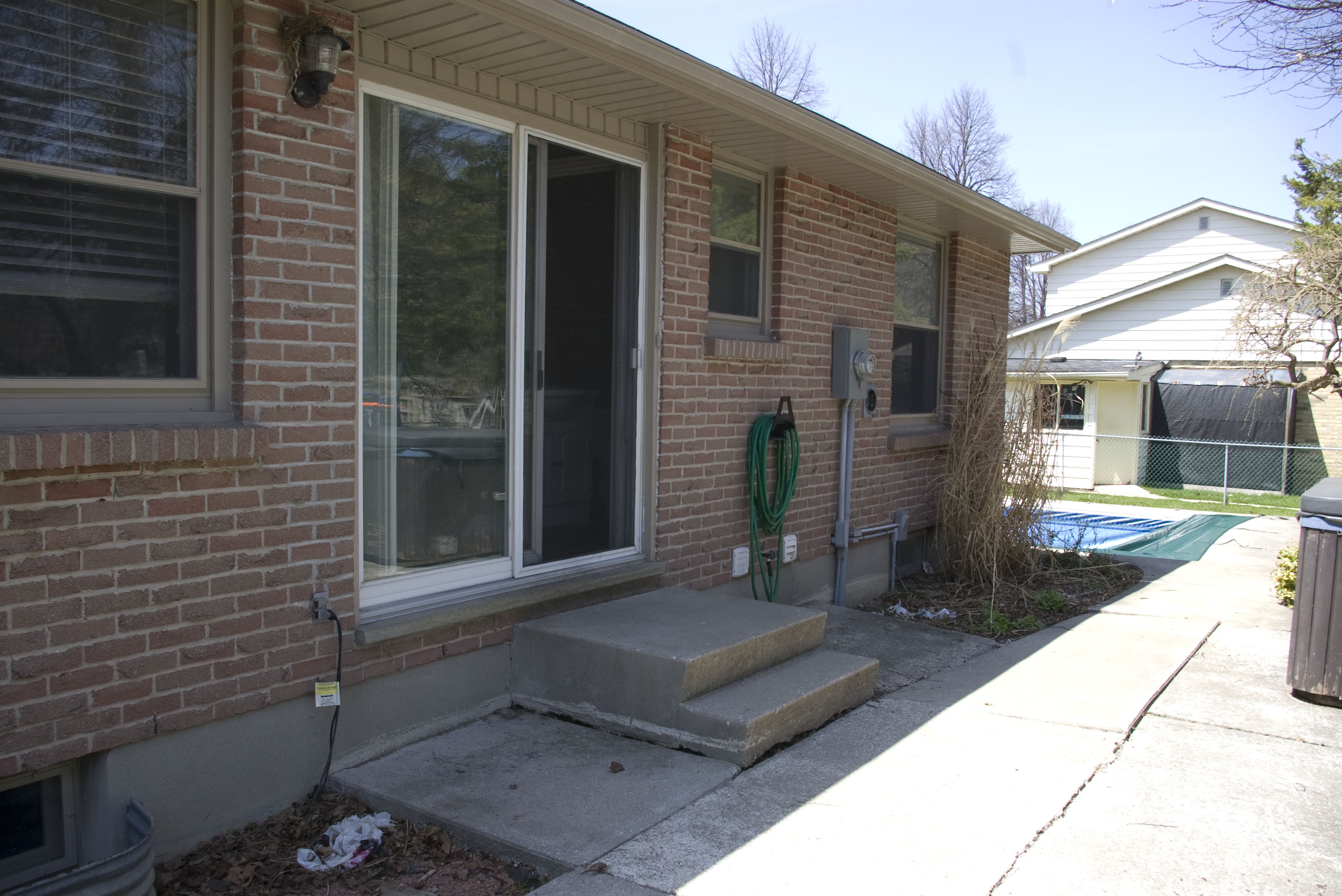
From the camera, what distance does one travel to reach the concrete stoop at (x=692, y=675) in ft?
12.5

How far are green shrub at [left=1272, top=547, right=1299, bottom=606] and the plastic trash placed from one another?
21.0 feet

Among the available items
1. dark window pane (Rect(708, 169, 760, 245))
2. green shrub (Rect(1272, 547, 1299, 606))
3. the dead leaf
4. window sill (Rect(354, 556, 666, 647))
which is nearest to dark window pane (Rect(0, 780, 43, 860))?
the dead leaf

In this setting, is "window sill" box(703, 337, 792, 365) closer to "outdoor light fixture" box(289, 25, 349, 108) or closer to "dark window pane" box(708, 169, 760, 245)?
"dark window pane" box(708, 169, 760, 245)

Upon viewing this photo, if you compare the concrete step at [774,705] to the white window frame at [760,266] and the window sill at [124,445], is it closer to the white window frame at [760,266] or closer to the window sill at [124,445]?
the window sill at [124,445]

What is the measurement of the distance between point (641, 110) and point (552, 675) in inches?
110

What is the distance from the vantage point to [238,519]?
128 inches

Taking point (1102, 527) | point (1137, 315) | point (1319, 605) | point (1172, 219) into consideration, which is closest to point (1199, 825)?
point (1319, 605)

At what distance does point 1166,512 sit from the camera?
48.5 ft

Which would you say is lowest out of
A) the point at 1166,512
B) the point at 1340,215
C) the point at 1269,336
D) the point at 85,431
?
the point at 1166,512

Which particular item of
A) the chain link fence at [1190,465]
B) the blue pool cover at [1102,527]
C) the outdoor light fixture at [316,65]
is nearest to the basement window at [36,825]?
the outdoor light fixture at [316,65]

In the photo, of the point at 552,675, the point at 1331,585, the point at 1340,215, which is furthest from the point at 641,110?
the point at 1340,215

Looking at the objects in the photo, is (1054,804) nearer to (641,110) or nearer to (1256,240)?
(641,110)

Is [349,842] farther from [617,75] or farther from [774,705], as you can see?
[617,75]

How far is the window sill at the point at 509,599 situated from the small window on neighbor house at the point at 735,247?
1.80 meters
